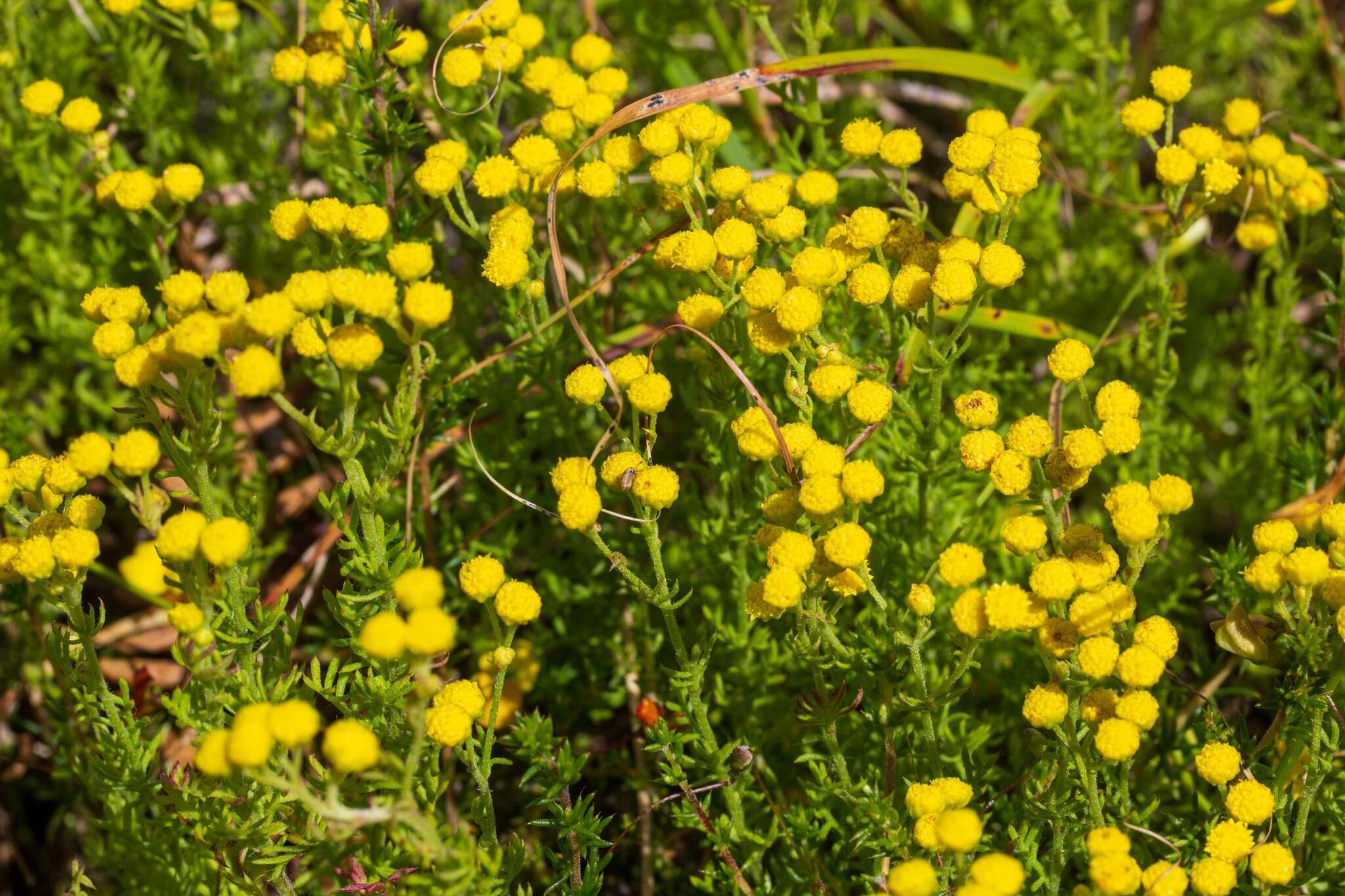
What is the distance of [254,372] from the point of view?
202 centimetres

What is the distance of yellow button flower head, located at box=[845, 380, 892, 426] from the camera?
2.29 meters

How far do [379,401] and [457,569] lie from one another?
611 millimetres

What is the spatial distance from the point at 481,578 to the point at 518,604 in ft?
0.27

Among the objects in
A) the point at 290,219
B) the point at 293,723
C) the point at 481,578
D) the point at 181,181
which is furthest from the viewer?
the point at 181,181

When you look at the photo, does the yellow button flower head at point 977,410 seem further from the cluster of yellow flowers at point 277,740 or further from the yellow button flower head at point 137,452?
the yellow button flower head at point 137,452

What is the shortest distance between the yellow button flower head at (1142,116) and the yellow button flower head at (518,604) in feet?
5.76

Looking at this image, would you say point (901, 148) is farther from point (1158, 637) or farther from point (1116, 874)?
point (1116, 874)

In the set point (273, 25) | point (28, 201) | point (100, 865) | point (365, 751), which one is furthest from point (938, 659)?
point (28, 201)

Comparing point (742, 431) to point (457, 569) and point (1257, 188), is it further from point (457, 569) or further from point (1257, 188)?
point (1257, 188)

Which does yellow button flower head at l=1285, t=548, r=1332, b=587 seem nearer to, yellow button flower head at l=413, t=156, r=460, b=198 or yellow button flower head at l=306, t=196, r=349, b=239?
yellow button flower head at l=413, t=156, r=460, b=198

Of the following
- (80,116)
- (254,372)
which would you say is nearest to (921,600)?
(254,372)

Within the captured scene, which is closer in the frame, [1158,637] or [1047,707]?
[1047,707]

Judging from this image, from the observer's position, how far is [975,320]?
315 centimetres

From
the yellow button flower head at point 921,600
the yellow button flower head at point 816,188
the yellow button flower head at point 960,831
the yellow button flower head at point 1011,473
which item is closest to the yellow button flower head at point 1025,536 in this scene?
the yellow button flower head at point 1011,473
